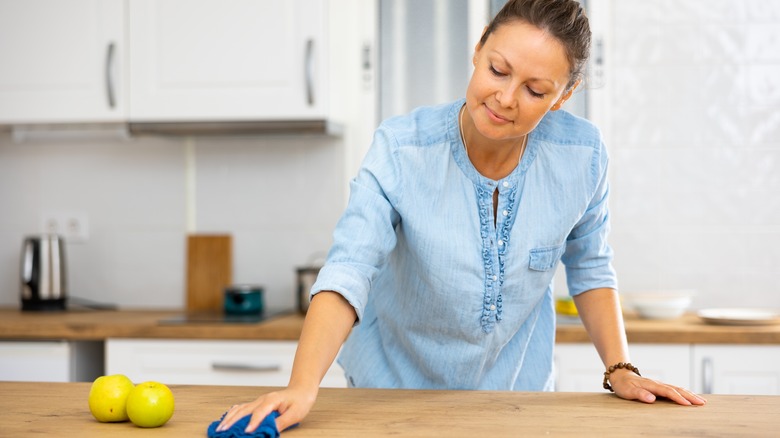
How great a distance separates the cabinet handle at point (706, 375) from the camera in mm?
2531

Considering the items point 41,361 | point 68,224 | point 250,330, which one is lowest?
point 41,361

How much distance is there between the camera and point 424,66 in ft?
9.91

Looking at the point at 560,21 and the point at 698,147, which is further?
the point at 698,147

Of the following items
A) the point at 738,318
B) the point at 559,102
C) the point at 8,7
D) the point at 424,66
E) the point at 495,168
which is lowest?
the point at 738,318

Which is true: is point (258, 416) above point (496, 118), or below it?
below

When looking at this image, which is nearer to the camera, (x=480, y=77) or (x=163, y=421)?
(x=163, y=421)

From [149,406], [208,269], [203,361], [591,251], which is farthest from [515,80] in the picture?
[208,269]

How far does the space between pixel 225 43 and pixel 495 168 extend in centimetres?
150

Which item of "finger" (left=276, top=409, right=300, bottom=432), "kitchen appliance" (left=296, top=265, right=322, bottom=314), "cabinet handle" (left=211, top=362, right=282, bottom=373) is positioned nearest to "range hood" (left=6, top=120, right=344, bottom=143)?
"kitchen appliance" (left=296, top=265, right=322, bottom=314)

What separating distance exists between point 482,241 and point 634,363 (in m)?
1.13

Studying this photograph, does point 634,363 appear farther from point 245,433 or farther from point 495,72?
point 245,433

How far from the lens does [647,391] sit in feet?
4.82

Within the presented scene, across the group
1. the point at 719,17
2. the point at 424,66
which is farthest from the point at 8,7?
the point at 719,17

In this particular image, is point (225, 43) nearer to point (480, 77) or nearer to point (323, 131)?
point (323, 131)
